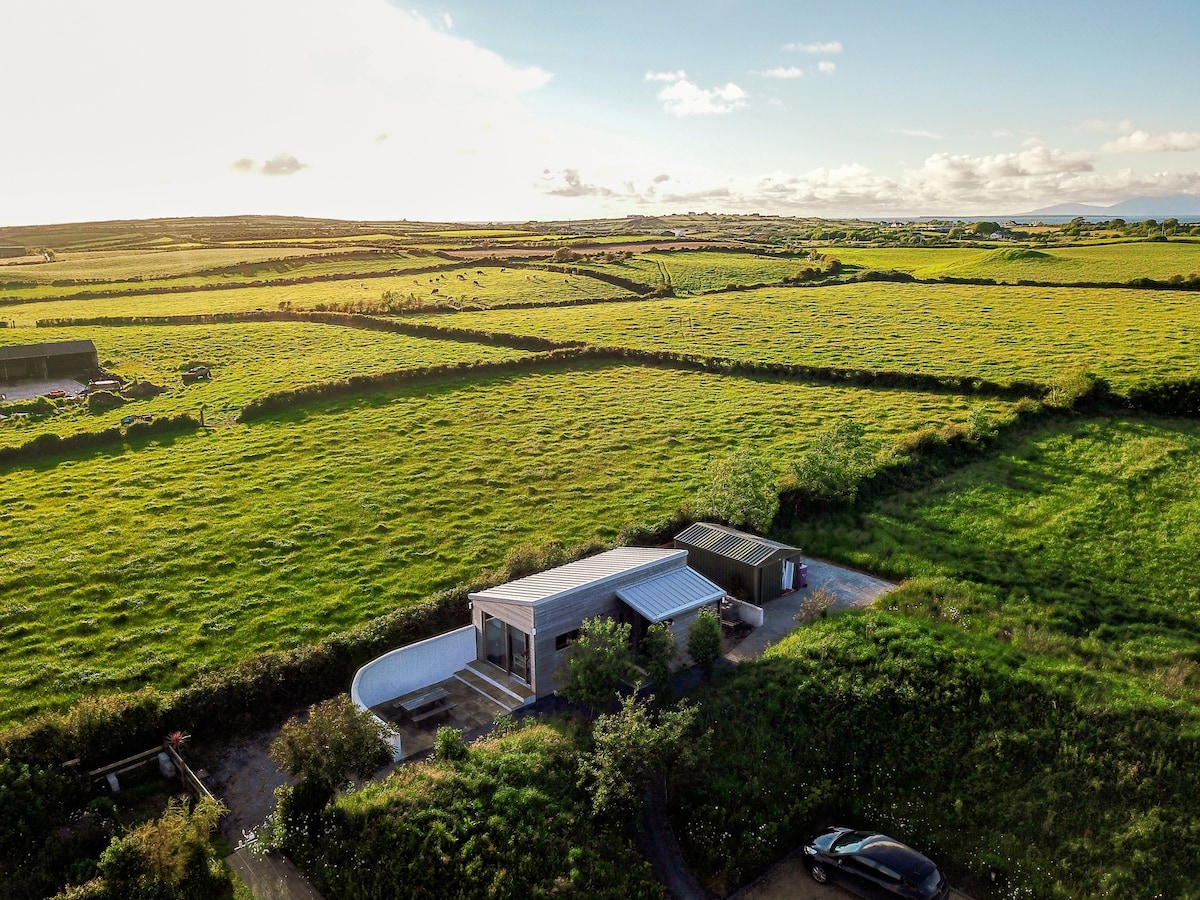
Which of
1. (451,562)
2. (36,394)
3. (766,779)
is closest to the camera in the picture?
(766,779)

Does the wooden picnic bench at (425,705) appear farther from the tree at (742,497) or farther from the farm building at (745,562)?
the tree at (742,497)

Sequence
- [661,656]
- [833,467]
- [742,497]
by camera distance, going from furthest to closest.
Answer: [833,467]
[742,497]
[661,656]

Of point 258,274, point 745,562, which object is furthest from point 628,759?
point 258,274

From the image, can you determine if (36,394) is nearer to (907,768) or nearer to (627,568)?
(627,568)

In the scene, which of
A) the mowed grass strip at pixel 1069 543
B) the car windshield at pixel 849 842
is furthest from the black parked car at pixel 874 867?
the mowed grass strip at pixel 1069 543

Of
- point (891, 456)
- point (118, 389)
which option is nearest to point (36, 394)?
point (118, 389)

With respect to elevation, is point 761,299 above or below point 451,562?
above

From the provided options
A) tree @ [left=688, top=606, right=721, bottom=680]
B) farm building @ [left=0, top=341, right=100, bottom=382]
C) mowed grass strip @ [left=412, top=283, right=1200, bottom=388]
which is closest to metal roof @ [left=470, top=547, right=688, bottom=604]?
tree @ [left=688, top=606, right=721, bottom=680]

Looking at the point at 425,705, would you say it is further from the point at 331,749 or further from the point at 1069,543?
the point at 1069,543
